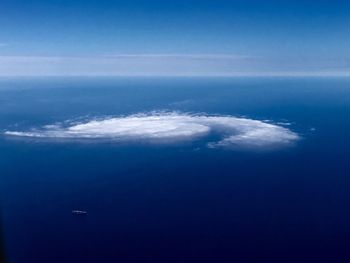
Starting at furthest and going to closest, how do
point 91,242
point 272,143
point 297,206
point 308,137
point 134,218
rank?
1. point 308,137
2. point 272,143
3. point 297,206
4. point 134,218
5. point 91,242

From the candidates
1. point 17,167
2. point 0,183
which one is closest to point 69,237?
point 0,183

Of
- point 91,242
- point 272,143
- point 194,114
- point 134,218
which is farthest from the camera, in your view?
point 194,114

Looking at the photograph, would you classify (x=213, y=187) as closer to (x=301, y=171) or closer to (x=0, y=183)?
(x=301, y=171)

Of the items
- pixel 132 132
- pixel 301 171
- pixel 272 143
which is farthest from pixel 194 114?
pixel 301 171

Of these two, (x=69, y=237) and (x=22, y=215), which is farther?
(x=22, y=215)

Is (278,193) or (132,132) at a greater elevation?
(132,132)

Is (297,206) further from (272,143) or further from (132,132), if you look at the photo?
(132,132)
